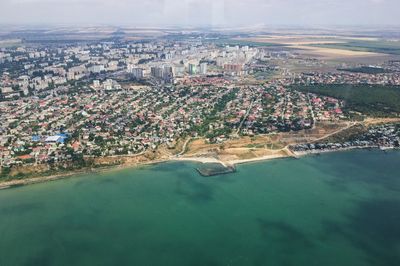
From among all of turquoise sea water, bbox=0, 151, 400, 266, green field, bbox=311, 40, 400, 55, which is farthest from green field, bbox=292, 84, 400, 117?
green field, bbox=311, 40, 400, 55

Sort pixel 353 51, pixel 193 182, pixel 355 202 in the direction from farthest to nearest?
1. pixel 353 51
2. pixel 193 182
3. pixel 355 202

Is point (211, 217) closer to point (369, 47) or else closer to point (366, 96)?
point (366, 96)

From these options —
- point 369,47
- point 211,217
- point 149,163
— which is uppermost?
point 369,47

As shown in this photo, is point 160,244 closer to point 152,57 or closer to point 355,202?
point 355,202

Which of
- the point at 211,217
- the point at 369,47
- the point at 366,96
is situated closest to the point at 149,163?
the point at 211,217

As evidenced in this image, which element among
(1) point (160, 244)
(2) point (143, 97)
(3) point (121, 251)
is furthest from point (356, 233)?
(2) point (143, 97)

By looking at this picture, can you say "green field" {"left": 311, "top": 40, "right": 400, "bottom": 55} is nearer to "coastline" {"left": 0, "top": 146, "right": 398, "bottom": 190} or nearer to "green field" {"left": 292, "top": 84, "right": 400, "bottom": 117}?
"green field" {"left": 292, "top": 84, "right": 400, "bottom": 117}

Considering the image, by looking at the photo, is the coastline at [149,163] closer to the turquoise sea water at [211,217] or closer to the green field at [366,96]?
the turquoise sea water at [211,217]
